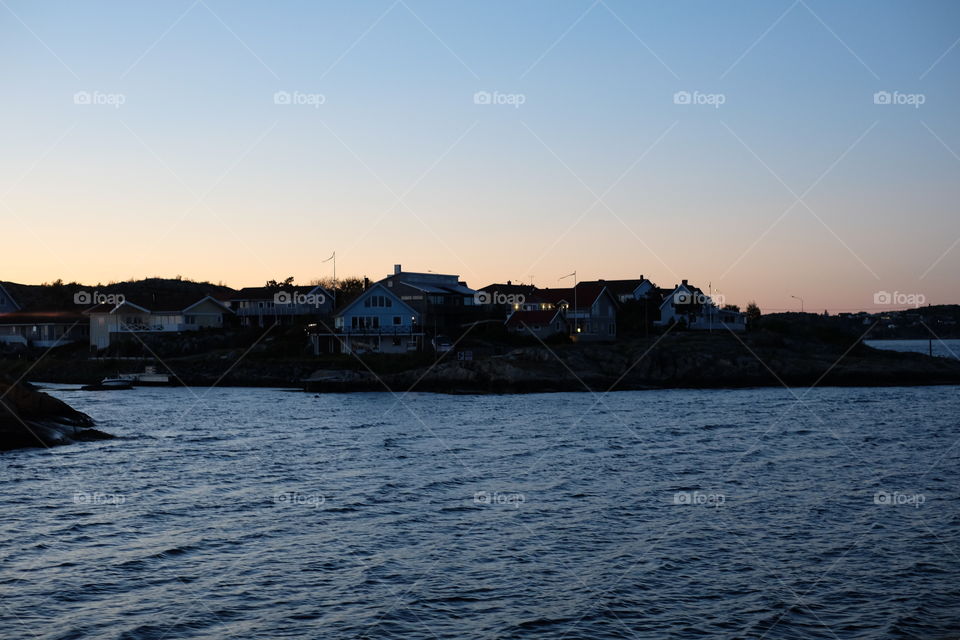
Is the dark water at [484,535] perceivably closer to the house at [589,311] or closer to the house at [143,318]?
the house at [589,311]

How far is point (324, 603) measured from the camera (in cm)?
1866

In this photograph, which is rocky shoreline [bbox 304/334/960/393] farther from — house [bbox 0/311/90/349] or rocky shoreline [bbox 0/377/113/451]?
house [bbox 0/311/90/349]

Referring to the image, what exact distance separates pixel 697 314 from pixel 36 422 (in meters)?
84.3

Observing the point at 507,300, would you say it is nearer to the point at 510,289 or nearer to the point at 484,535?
the point at 510,289

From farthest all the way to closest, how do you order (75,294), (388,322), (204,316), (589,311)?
(75,294)
(204,316)
(589,311)
(388,322)

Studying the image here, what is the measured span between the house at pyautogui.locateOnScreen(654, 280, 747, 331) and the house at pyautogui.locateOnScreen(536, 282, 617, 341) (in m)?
7.86

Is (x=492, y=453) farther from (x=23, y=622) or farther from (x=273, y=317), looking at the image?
(x=273, y=317)

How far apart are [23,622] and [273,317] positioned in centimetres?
9394
